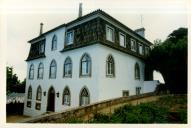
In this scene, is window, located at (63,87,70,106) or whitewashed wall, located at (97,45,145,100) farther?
window, located at (63,87,70,106)

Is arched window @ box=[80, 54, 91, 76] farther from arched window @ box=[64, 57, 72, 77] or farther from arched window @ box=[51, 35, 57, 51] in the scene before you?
arched window @ box=[51, 35, 57, 51]

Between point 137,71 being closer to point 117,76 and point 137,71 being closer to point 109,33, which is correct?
point 117,76

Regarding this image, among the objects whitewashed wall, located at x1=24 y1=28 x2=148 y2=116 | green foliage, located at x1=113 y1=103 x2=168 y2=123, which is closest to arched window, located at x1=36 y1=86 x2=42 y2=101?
whitewashed wall, located at x1=24 y1=28 x2=148 y2=116

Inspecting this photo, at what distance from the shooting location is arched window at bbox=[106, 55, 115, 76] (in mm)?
12252

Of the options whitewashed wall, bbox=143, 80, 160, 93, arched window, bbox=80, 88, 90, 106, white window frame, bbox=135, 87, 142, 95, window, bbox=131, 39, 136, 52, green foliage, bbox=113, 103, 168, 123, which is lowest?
green foliage, bbox=113, 103, 168, 123

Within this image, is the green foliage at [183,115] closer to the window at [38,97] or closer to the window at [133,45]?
the window at [133,45]

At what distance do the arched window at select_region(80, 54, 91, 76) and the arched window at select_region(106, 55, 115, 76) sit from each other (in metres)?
0.90

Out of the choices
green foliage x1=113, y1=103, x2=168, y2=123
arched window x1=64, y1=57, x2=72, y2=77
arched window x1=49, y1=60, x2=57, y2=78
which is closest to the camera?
green foliage x1=113, y1=103, x2=168, y2=123

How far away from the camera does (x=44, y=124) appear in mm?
7355

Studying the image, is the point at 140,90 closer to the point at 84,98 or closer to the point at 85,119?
the point at 84,98

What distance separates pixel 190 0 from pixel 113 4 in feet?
8.24

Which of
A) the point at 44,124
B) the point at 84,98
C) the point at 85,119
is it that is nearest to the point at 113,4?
the point at 85,119

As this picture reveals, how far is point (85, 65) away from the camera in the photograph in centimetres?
1255

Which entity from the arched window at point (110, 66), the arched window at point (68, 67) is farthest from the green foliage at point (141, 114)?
the arched window at point (68, 67)
